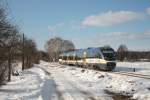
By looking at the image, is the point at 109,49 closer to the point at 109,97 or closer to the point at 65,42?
the point at 109,97

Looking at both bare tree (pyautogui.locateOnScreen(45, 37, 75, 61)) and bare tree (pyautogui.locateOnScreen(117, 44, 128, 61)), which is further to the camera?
bare tree (pyautogui.locateOnScreen(45, 37, 75, 61))

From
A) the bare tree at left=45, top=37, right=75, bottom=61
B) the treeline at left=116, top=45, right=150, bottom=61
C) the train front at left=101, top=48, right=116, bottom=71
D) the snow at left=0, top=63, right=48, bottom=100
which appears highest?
the bare tree at left=45, top=37, right=75, bottom=61

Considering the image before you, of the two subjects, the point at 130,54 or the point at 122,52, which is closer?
the point at 122,52

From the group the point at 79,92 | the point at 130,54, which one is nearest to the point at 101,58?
the point at 79,92

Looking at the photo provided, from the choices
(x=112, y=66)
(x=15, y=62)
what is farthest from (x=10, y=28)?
(x=112, y=66)

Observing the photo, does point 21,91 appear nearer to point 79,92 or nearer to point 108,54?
point 79,92

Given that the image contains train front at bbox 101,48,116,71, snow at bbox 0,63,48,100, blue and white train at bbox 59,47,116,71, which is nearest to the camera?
snow at bbox 0,63,48,100

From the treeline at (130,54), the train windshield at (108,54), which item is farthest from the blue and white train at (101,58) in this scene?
the treeline at (130,54)

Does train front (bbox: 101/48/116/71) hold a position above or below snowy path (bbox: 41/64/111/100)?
above

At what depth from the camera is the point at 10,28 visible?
15.5 metres

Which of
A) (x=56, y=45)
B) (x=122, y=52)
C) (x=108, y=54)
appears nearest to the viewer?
(x=108, y=54)

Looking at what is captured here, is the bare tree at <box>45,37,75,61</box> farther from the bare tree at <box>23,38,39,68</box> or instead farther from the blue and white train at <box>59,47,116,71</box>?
the blue and white train at <box>59,47,116,71</box>

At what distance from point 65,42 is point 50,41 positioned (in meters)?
9.10

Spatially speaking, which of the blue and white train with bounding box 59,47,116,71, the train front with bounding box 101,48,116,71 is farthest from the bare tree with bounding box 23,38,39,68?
the train front with bounding box 101,48,116,71
